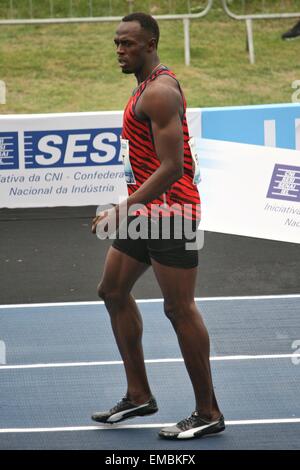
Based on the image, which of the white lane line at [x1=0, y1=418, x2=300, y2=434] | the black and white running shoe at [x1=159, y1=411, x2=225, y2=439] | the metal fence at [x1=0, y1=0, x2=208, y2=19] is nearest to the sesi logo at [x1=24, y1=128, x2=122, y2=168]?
the metal fence at [x1=0, y1=0, x2=208, y2=19]

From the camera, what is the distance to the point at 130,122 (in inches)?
215

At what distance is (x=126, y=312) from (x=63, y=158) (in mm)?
5628

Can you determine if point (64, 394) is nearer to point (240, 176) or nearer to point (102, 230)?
point (102, 230)

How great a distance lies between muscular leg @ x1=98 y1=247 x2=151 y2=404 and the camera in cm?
567

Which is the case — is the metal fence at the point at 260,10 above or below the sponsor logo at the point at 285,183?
above

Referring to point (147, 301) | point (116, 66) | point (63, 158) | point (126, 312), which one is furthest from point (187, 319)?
point (116, 66)

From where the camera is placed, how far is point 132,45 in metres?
5.41

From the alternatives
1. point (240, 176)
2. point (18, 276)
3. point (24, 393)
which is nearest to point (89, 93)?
point (240, 176)

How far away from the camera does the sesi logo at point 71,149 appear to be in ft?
36.9

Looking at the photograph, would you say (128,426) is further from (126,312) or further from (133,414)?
(126,312)

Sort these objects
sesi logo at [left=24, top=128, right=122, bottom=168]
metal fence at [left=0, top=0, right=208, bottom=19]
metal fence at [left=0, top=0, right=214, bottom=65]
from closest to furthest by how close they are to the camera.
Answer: sesi logo at [left=24, top=128, right=122, bottom=168] → metal fence at [left=0, top=0, right=214, bottom=65] → metal fence at [left=0, top=0, right=208, bottom=19]

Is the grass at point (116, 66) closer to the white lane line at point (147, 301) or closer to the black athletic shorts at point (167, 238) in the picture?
the white lane line at point (147, 301)

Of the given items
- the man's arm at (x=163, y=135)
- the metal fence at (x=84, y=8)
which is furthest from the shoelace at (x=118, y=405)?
the metal fence at (x=84, y=8)

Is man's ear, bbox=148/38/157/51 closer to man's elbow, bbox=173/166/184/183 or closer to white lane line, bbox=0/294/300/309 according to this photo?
man's elbow, bbox=173/166/184/183
